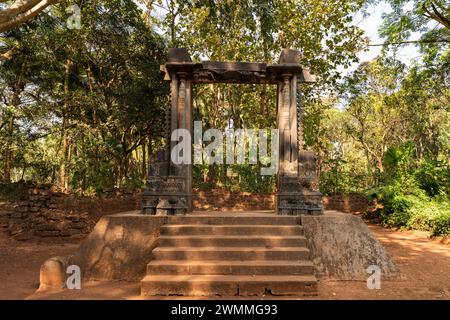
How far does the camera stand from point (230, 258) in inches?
200

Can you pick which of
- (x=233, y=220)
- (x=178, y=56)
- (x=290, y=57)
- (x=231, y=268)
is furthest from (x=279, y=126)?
(x=231, y=268)

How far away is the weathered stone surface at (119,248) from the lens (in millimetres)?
5434

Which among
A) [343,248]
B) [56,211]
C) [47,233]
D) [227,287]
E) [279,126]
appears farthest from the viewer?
[56,211]

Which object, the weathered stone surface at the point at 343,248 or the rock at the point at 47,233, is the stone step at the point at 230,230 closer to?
the weathered stone surface at the point at 343,248

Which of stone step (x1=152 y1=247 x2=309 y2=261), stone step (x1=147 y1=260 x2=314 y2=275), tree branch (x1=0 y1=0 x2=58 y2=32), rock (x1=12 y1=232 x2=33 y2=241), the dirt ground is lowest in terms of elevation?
rock (x1=12 y1=232 x2=33 y2=241)

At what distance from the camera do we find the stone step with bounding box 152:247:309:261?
506 cm

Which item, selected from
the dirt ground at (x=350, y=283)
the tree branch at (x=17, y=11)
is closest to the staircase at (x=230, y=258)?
the dirt ground at (x=350, y=283)

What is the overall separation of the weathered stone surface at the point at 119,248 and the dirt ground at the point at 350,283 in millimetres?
222

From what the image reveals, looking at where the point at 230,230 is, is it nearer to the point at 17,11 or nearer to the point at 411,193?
the point at 17,11

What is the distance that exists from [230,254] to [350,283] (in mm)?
1907

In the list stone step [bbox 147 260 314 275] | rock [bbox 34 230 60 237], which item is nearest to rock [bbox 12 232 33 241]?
rock [bbox 34 230 60 237]

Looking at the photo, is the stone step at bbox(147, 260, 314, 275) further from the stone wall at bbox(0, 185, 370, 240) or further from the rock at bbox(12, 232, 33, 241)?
the rock at bbox(12, 232, 33, 241)

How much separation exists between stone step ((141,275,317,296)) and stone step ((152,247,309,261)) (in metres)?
0.52

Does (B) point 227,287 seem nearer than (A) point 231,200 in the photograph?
Yes
